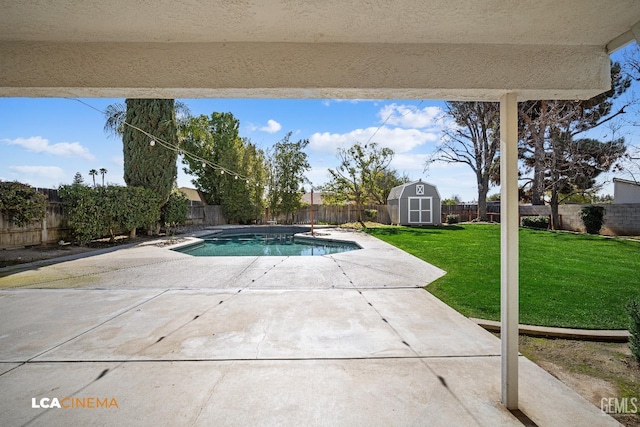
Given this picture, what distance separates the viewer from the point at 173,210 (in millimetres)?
13531

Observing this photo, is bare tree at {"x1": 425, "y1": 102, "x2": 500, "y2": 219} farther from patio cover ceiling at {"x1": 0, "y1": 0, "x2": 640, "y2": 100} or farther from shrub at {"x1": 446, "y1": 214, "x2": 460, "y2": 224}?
patio cover ceiling at {"x1": 0, "y1": 0, "x2": 640, "y2": 100}

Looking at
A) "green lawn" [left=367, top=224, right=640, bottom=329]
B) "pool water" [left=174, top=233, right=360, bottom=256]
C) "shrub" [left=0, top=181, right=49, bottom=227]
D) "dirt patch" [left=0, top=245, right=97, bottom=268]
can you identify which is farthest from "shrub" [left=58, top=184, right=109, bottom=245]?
"green lawn" [left=367, top=224, right=640, bottom=329]

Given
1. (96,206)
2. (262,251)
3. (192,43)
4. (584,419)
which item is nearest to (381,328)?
(584,419)

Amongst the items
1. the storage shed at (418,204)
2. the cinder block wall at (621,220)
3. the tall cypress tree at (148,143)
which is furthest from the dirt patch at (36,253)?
the cinder block wall at (621,220)

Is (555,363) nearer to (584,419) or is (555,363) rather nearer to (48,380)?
(584,419)

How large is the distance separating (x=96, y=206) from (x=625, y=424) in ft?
39.7

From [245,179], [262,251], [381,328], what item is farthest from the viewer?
[245,179]

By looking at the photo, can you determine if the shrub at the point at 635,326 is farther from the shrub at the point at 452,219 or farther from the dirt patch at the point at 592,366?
the shrub at the point at 452,219

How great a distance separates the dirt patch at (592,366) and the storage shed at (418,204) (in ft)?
53.3

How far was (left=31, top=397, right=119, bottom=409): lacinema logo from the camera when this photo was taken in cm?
203

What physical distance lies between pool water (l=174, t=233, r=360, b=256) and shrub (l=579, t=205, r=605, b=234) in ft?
34.8

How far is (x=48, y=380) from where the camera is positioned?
91.8 inches

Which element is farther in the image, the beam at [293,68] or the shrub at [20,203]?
the shrub at [20,203]

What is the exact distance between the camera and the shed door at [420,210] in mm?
19109
